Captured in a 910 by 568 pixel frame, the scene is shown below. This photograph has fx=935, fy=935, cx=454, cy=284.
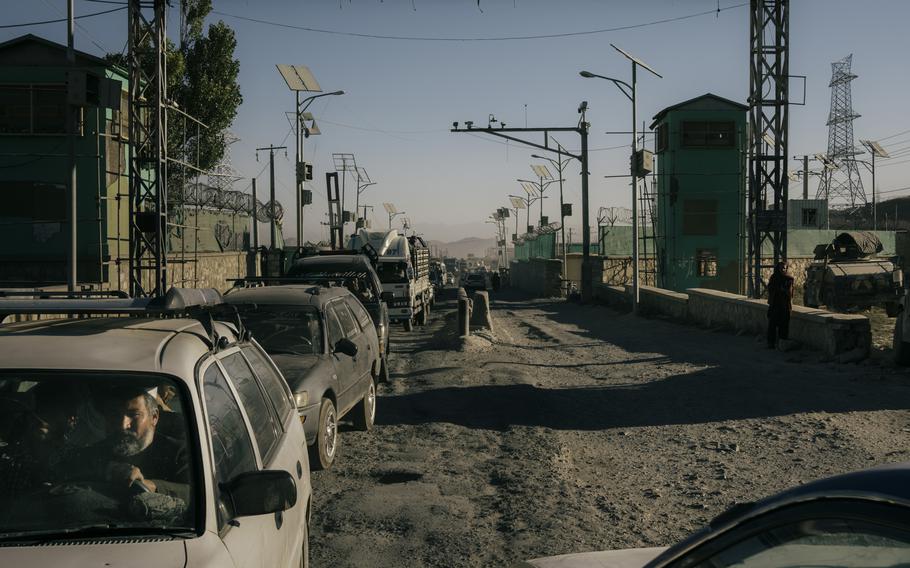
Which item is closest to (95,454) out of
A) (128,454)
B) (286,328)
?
(128,454)

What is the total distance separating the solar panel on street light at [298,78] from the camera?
3731 cm

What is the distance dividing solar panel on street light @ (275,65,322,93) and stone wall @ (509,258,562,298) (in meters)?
24.6

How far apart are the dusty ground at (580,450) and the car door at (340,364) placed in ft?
1.90

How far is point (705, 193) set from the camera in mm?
46656

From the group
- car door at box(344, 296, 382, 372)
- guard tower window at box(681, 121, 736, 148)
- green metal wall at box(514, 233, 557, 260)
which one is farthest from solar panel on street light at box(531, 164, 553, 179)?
car door at box(344, 296, 382, 372)

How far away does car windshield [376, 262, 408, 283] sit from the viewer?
28500 mm

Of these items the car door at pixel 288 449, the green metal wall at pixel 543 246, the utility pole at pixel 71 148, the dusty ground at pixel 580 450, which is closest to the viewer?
the car door at pixel 288 449

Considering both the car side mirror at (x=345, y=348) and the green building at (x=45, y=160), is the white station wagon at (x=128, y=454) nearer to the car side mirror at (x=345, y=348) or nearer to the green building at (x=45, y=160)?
the car side mirror at (x=345, y=348)

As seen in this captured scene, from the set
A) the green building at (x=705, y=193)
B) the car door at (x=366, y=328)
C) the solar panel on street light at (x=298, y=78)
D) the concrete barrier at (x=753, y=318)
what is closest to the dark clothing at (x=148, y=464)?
the car door at (x=366, y=328)

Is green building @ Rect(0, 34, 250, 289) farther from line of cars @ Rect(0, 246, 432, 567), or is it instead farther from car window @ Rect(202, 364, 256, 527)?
car window @ Rect(202, 364, 256, 527)

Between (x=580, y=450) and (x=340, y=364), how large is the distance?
274 centimetres

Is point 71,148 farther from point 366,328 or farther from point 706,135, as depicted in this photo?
point 706,135

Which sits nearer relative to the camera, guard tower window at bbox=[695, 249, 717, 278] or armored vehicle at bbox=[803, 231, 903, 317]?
armored vehicle at bbox=[803, 231, 903, 317]

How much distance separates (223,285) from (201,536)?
1412 inches
